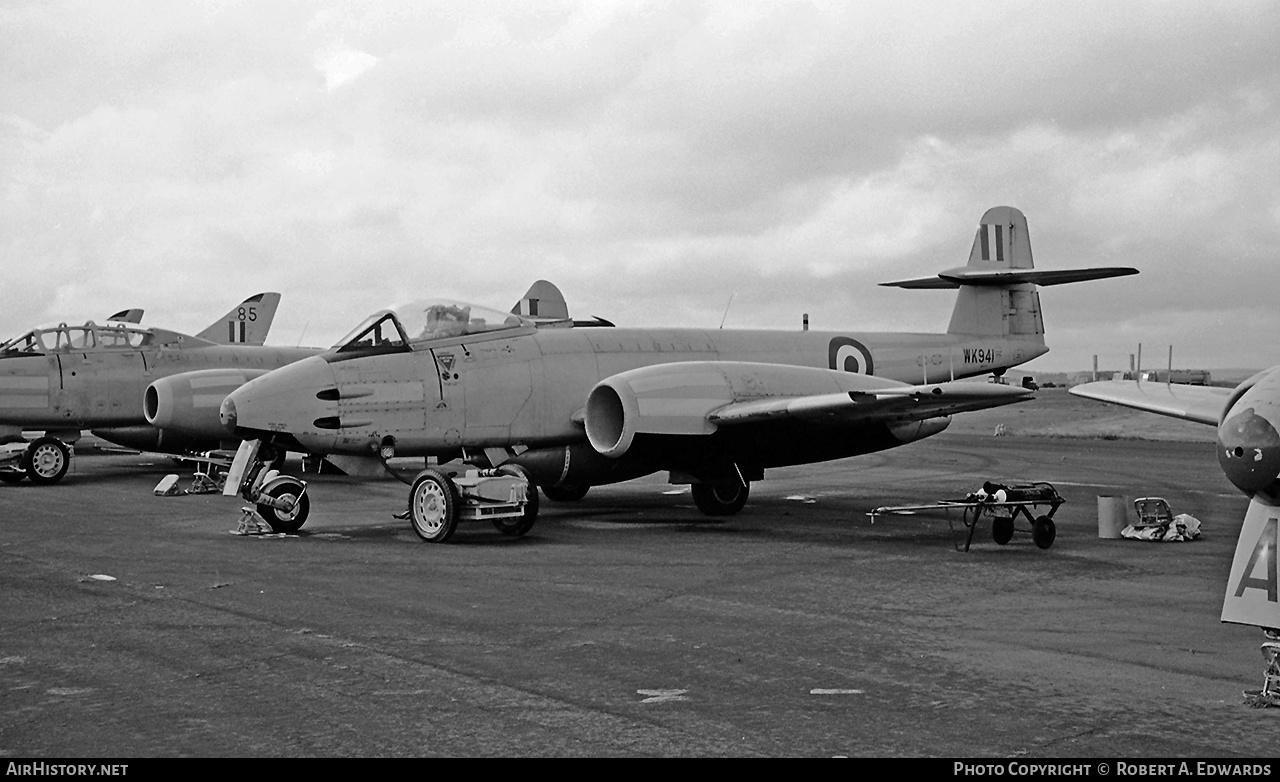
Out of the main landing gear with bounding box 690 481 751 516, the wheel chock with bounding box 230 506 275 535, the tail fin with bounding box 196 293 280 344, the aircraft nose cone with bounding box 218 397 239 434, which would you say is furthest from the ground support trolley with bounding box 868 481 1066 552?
the tail fin with bounding box 196 293 280 344

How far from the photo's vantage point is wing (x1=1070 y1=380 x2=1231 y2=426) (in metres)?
6.39

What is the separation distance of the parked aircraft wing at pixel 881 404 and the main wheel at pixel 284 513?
4.78 m

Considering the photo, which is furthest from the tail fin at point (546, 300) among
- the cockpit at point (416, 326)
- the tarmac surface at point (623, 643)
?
the tarmac surface at point (623, 643)

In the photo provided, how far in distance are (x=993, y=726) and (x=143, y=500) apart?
51.7 ft

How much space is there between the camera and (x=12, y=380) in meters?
21.6

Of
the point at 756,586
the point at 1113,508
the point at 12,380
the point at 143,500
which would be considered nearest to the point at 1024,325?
the point at 1113,508

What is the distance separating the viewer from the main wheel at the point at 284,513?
13.5m

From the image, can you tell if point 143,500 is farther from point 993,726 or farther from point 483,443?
point 993,726

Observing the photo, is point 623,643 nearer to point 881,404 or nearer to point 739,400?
point 881,404

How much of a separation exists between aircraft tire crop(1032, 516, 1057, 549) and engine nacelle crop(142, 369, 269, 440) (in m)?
13.6

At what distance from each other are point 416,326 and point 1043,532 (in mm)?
7320

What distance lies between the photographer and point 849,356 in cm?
1811

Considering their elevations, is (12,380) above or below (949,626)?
above

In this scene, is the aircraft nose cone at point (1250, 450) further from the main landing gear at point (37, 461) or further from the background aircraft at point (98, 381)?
the main landing gear at point (37, 461)
